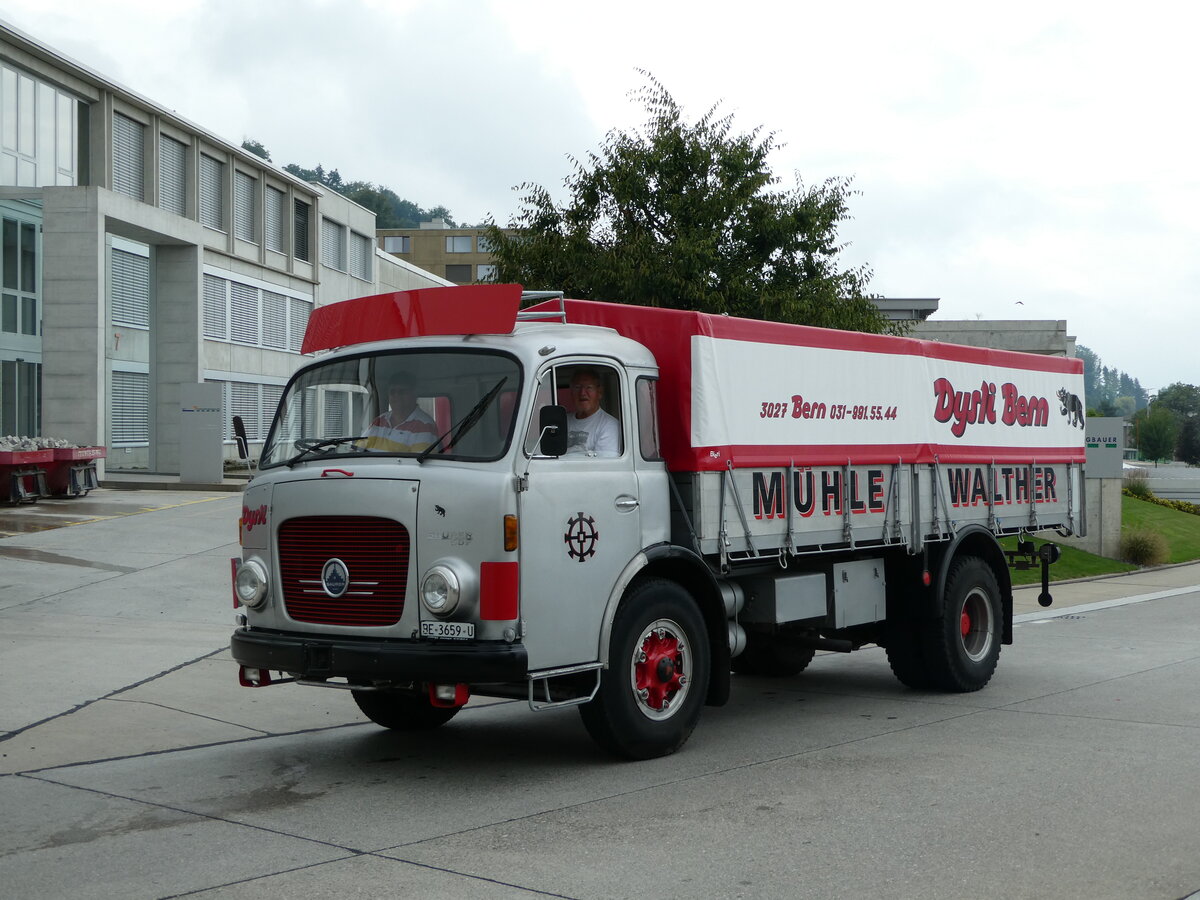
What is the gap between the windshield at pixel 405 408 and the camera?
730 cm

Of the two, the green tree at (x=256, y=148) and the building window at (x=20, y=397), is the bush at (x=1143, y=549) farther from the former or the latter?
the green tree at (x=256, y=148)

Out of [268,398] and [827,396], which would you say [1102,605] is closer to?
[827,396]

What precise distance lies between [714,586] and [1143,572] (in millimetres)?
21812

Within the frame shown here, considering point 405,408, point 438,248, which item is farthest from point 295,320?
point 438,248

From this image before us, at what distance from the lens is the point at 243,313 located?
143 ft

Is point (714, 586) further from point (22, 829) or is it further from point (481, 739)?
point (22, 829)

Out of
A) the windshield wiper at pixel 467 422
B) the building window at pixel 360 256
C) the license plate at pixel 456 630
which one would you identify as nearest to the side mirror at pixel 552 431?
the windshield wiper at pixel 467 422

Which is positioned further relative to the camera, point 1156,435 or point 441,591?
point 1156,435

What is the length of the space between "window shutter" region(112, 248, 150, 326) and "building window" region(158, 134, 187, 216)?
1916 millimetres

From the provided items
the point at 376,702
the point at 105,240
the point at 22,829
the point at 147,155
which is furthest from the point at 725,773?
the point at 147,155

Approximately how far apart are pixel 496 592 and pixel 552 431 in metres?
0.94

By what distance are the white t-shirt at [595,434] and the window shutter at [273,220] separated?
39.3m

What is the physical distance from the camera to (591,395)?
25.9ft

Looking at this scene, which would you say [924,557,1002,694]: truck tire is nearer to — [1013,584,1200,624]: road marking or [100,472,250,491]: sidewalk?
[1013,584,1200,624]: road marking
